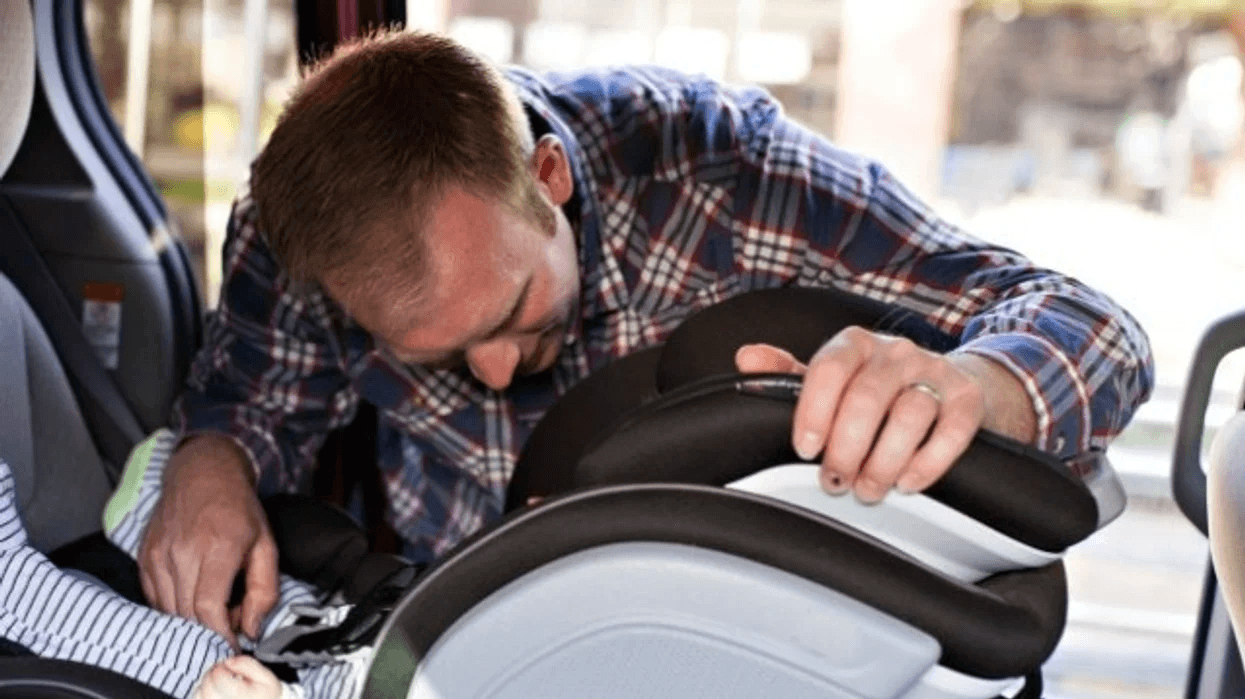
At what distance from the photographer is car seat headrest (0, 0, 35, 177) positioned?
6.42 ft

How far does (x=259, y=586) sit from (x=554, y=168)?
A: 0.54 meters

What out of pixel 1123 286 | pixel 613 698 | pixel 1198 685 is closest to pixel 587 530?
pixel 613 698

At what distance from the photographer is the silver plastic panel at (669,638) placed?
3.33 ft

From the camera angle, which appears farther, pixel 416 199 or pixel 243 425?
pixel 243 425

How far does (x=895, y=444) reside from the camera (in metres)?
1.04

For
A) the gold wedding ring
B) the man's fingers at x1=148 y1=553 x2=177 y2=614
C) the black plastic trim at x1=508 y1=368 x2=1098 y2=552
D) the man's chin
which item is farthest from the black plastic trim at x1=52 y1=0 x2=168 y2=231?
the gold wedding ring

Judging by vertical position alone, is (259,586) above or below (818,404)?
below

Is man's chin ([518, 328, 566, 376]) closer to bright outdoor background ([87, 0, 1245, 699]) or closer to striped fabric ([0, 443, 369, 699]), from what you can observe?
bright outdoor background ([87, 0, 1245, 699])

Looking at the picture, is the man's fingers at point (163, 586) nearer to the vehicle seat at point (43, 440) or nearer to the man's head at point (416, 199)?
the vehicle seat at point (43, 440)

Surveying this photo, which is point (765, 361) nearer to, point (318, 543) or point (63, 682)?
point (63, 682)

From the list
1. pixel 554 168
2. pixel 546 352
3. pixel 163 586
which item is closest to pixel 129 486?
pixel 163 586

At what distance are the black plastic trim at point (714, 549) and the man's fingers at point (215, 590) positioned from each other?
0.74 metres

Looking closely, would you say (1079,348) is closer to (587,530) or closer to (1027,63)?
A: (587,530)

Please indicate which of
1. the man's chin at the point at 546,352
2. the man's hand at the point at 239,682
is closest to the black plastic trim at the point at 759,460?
the man's hand at the point at 239,682
